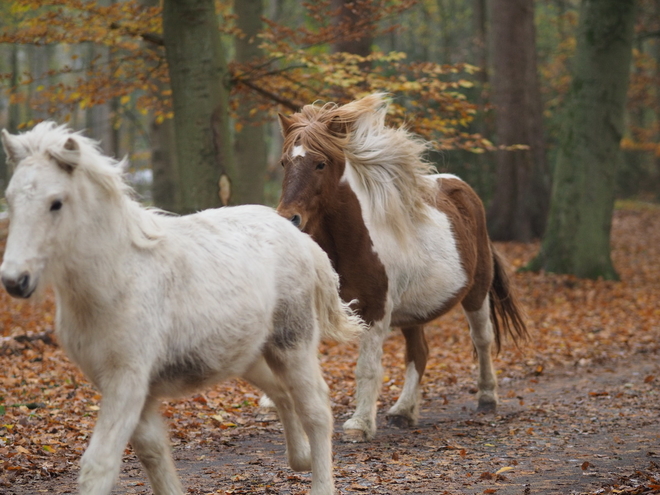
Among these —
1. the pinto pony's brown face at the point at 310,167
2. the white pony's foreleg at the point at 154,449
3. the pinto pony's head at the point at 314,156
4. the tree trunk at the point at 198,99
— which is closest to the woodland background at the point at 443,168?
the tree trunk at the point at 198,99

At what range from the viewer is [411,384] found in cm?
701

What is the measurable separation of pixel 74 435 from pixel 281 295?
2.91m

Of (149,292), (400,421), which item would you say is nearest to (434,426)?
(400,421)

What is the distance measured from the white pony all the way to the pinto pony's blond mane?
Result: 1821 mm

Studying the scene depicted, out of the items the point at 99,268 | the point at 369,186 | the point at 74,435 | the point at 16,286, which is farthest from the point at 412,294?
the point at 16,286

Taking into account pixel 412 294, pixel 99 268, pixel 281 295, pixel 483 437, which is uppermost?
pixel 99 268

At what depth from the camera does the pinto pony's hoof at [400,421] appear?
6879 mm

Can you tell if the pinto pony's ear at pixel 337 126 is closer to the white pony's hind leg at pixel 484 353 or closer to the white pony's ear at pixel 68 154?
the white pony's hind leg at pixel 484 353

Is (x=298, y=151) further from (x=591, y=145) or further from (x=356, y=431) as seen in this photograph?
(x=591, y=145)

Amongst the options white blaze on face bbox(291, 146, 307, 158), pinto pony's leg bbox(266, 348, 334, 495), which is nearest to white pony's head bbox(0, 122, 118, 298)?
Result: pinto pony's leg bbox(266, 348, 334, 495)

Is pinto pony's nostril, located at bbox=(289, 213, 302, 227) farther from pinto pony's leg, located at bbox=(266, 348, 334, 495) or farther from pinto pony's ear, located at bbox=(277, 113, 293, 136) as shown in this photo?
pinto pony's leg, located at bbox=(266, 348, 334, 495)

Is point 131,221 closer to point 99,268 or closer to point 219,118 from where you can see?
point 99,268

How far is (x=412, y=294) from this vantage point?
6.72 m

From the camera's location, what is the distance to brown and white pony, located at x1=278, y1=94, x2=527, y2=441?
609 centimetres
